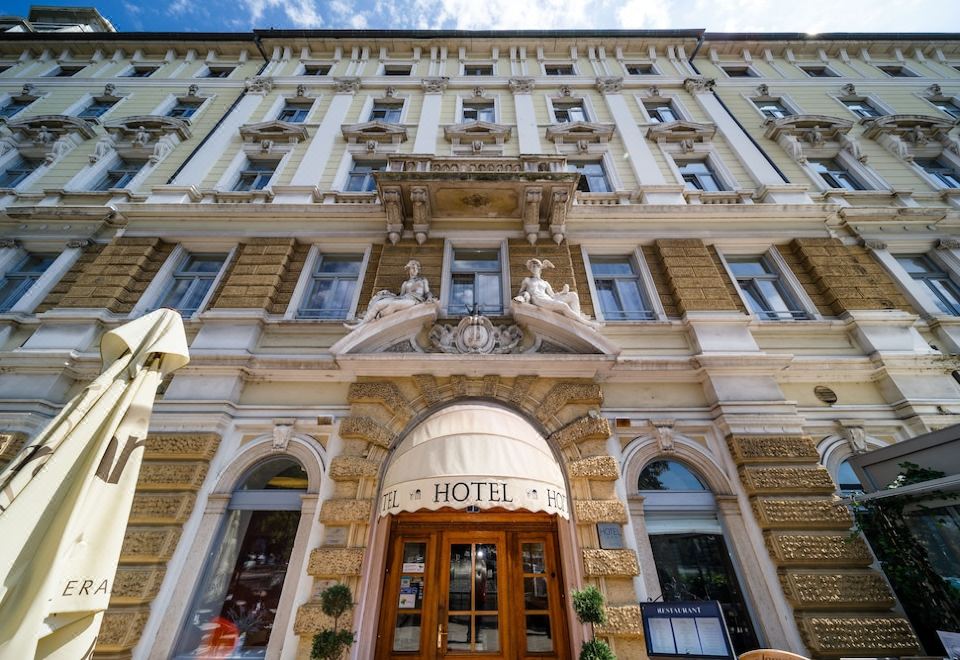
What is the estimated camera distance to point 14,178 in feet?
37.4

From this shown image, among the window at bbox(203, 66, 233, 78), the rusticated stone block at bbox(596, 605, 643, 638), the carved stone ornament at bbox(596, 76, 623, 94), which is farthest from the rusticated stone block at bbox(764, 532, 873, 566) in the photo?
the window at bbox(203, 66, 233, 78)

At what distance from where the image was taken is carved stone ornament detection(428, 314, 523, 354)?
7.11 meters

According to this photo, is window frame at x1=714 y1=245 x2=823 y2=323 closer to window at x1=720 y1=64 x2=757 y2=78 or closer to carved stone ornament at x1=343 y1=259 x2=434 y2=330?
carved stone ornament at x1=343 y1=259 x2=434 y2=330

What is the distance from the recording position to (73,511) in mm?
2922

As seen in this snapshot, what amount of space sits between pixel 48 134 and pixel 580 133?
16.9 metres

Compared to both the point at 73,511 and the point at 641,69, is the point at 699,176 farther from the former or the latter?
the point at 73,511

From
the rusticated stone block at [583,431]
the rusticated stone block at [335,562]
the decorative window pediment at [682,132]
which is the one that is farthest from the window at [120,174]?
the decorative window pediment at [682,132]

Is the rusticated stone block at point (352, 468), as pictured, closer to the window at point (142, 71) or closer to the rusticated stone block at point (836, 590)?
the rusticated stone block at point (836, 590)

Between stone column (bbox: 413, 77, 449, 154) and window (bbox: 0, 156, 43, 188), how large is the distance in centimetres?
1171

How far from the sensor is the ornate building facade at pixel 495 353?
212 inches

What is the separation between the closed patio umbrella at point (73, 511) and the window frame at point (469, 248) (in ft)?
16.4

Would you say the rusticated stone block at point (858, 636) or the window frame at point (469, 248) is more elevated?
the window frame at point (469, 248)

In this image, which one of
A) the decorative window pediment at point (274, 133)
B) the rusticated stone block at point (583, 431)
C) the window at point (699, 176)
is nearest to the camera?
the rusticated stone block at point (583, 431)

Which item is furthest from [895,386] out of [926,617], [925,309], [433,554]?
[433,554]
